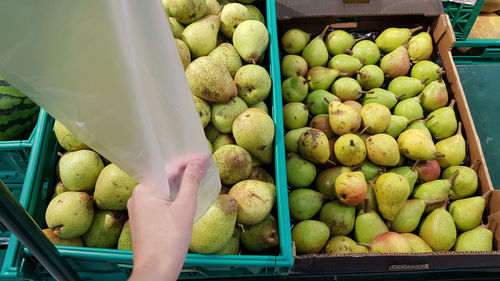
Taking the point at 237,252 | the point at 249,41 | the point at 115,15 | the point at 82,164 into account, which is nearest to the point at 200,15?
the point at 249,41

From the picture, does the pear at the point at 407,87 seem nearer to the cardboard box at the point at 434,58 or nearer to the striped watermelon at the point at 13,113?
the cardboard box at the point at 434,58

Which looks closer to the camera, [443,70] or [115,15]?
[115,15]

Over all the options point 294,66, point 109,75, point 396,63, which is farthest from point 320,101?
point 109,75

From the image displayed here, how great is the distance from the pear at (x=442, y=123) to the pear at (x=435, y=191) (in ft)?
0.97

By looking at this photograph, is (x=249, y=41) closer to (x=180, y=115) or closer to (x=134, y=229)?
(x=180, y=115)

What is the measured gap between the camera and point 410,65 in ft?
7.02

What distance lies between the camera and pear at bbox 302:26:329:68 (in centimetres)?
207

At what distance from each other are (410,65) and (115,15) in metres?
2.08

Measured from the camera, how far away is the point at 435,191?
1654 millimetres

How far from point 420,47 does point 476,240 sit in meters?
1.20

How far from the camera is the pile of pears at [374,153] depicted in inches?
60.9

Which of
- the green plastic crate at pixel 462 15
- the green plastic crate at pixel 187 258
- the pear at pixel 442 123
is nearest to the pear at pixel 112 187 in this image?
the green plastic crate at pixel 187 258

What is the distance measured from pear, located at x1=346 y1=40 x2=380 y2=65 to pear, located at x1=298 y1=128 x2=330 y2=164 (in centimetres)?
79

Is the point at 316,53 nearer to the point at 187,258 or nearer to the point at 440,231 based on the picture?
the point at 440,231
